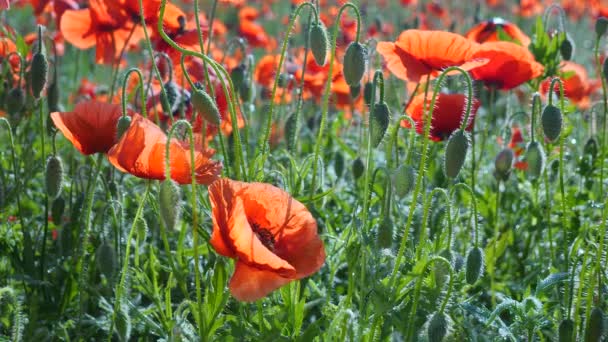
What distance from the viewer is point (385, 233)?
6.07 ft

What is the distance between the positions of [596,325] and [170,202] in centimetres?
82

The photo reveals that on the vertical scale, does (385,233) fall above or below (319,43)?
below

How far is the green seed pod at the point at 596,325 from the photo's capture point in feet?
5.62

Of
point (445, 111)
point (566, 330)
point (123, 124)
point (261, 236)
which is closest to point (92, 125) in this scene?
point (123, 124)

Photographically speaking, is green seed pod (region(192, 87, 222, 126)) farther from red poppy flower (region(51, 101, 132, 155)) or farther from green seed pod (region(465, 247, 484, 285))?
green seed pod (region(465, 247, 484, 285))

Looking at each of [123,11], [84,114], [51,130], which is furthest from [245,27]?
[84,114]

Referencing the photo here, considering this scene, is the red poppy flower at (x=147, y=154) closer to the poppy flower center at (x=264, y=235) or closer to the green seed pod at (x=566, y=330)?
the poppy flower center at (x=264, y=235)

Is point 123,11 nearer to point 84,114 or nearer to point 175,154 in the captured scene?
point 84,114

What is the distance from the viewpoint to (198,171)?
6.26ft

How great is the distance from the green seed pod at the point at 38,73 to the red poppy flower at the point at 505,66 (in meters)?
1.06

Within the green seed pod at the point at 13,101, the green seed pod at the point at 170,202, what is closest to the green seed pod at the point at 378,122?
the green seed pod at the point at 170,202

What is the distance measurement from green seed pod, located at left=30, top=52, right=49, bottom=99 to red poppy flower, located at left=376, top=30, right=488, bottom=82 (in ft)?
2.68

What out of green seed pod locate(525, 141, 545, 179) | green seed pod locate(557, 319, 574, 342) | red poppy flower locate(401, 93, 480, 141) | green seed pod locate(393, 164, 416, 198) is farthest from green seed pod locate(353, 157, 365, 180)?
green seed pod locate(557, 319, 574, 342)

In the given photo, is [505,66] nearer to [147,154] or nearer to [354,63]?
[354,63]
